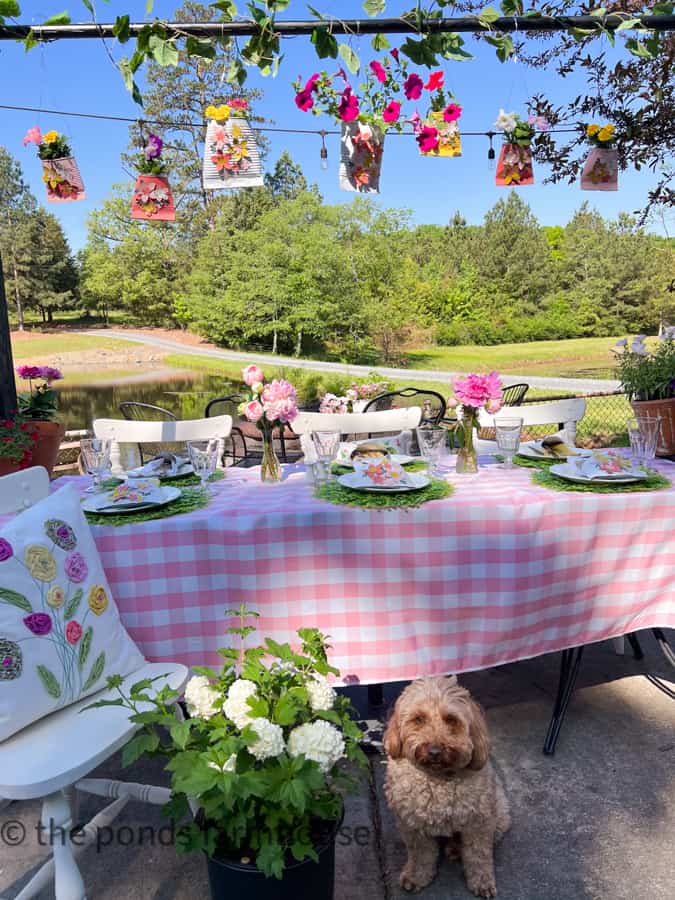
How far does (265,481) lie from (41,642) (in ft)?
3.06

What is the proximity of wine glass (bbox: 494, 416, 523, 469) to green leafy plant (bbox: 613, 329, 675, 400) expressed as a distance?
45 cm

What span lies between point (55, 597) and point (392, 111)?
2.39 m

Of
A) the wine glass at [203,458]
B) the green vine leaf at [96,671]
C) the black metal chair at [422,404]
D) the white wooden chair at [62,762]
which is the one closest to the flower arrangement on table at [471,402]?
the wine glass at [203,458]

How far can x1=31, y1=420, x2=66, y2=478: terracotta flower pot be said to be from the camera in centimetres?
202

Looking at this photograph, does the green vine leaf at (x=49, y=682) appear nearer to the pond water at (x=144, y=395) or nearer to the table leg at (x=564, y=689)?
the table leg at (x=564, y=689)

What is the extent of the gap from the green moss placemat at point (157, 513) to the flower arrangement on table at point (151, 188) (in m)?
1.71

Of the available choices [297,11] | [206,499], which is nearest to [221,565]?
[206,499]

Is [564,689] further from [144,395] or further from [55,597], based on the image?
[144,395]

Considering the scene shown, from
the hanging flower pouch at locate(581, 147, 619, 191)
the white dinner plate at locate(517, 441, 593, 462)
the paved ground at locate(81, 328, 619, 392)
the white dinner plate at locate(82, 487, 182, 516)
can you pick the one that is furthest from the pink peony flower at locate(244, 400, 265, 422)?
the paved ground at locate(81, 328, 619, 392)

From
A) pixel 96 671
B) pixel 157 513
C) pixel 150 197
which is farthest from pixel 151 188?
pixel 96 671

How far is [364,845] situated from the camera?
5.24 feet

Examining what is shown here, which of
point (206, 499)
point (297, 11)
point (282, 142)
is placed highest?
point (282, 142)

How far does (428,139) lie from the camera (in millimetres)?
2914

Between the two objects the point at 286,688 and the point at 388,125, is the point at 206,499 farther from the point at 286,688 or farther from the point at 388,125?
the point at 388,125
